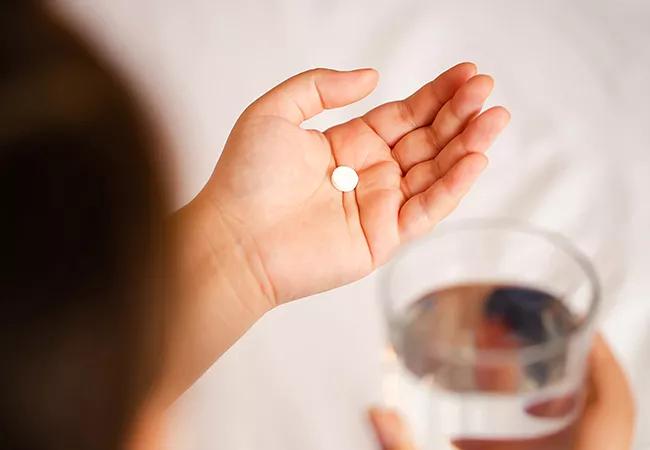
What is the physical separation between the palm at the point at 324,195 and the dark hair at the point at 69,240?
0.31 m

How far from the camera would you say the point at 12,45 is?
0.87ft

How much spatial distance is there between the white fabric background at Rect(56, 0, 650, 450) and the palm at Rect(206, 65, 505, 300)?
0.13 ft

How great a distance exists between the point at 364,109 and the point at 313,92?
91 mm

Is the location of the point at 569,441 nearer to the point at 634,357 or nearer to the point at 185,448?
the point at 634,357

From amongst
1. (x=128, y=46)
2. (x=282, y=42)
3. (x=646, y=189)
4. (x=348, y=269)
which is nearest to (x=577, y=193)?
(x=646, y=189)

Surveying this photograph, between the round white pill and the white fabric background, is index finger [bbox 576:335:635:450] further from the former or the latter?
the round white pill

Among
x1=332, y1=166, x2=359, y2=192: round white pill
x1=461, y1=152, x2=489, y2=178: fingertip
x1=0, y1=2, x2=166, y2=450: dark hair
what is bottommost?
x1=0, y1=2, x2=166, y2=450: dark hair

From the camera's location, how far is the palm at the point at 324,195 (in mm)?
628

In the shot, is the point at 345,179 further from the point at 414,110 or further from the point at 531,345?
the point at 531,345

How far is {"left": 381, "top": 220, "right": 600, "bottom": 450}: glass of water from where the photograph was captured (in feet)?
1.31

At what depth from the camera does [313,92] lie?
2.21 feet

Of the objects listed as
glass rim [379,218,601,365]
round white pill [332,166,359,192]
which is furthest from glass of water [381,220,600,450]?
round white pill [332,166,359,192]

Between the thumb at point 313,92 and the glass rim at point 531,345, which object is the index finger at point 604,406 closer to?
the glass rim at point 531,345

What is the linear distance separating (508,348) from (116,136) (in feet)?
0.93
